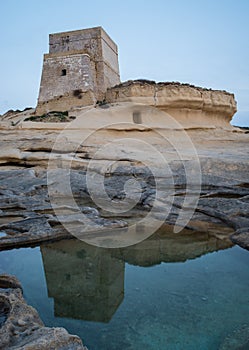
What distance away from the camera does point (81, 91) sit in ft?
48.5

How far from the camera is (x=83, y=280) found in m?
2.84

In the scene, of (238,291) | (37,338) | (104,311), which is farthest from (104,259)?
(37,338)

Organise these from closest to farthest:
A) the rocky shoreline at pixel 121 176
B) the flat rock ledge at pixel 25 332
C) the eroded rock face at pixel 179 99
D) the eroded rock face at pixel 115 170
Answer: the flat rock ledge at pixel 25 332, the rocky shoreline at pixel 121 176, the eroded rock face at pixel 115 170, the eroded rock face at pixel 179 99

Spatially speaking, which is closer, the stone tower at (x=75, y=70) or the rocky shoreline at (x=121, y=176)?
the rocky shoreline at (x=121, y=176)

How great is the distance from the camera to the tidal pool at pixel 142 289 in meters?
2.04

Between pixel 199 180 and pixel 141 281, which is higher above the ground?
pixel 199 180

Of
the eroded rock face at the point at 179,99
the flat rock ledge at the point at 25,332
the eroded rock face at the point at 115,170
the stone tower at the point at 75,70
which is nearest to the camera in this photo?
the flat rock ledge at the point at 25,332

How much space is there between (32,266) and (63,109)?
477 inches

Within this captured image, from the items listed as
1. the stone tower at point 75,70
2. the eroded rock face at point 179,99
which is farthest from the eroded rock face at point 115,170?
the stone tower at point 75,70

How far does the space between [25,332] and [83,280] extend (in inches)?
41.9

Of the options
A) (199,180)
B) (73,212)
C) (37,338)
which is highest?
(199,180)

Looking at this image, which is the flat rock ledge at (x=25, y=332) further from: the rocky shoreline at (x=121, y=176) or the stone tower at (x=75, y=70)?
the stone tower at (x=75, y=70)

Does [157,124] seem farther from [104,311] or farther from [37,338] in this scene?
[37,338]

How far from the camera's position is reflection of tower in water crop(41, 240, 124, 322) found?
235 centimetres
